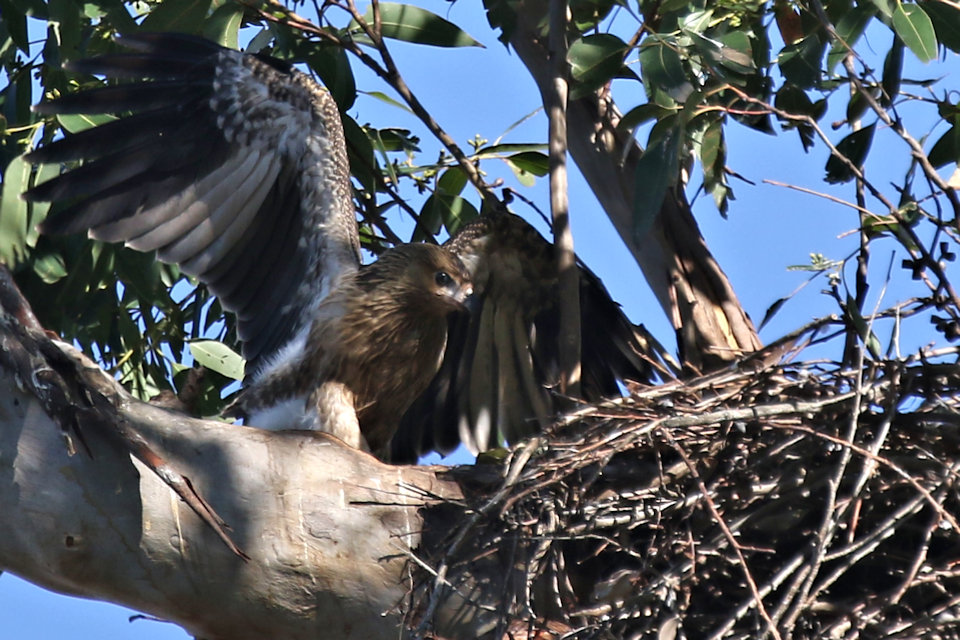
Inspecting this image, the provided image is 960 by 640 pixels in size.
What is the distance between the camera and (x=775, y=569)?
3.05 m

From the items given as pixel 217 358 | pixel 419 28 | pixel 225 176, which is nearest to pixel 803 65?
pixel 419 28

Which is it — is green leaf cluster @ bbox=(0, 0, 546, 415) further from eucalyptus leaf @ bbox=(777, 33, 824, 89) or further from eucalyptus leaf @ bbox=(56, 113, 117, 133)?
eucalyptus leaf @ bbox=(777, 33, 824, 89)

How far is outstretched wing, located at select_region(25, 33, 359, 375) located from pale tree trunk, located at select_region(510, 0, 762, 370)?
2.55 feet

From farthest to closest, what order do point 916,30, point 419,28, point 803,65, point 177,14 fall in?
point 419,28 → point 177,14 → point 803,65 → point 916,30

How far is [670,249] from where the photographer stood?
13.0ft

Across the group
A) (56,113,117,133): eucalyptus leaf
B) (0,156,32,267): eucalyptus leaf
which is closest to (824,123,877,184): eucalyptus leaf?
(56,113,117,133): eucalyptus leaf

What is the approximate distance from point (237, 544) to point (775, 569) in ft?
3.97

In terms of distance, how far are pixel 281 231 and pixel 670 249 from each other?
128cm

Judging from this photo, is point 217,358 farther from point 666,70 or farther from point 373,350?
point 666,70

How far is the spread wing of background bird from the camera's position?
399 cm

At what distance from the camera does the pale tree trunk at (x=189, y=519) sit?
9.57ft

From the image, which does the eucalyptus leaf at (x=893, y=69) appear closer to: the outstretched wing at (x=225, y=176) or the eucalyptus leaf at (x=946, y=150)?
the eucalyptus leaf at (x=946, y=150)

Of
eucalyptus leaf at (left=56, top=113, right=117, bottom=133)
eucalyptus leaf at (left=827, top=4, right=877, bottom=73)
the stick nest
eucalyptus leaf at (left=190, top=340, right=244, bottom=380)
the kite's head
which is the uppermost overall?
eucalyptus leaf at (left=56, top=113, right=117, bottom=133)

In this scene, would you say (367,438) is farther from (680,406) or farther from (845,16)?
(845,16)
